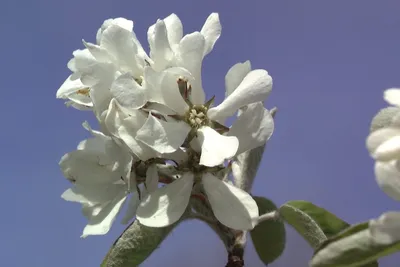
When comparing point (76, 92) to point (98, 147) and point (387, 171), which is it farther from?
point (387, 171)

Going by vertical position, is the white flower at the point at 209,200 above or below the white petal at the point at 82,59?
below

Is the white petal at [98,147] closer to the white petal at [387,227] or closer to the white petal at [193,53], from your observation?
the white petal at [193,53]

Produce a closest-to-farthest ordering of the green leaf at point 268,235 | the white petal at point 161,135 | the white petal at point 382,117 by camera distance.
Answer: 1. the white petal at point 382,117
2. the white petal at point 161,135
3. the green leaf at point 268,235

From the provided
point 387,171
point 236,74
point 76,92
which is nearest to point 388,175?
point 387,171

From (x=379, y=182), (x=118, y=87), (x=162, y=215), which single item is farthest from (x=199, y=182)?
(x=379, y=182)

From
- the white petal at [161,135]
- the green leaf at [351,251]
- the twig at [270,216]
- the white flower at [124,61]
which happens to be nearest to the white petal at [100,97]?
the white flower at [124,61]

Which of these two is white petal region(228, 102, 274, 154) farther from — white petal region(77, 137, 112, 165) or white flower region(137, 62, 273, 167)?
white petal region(77, 137, 112, 165)
